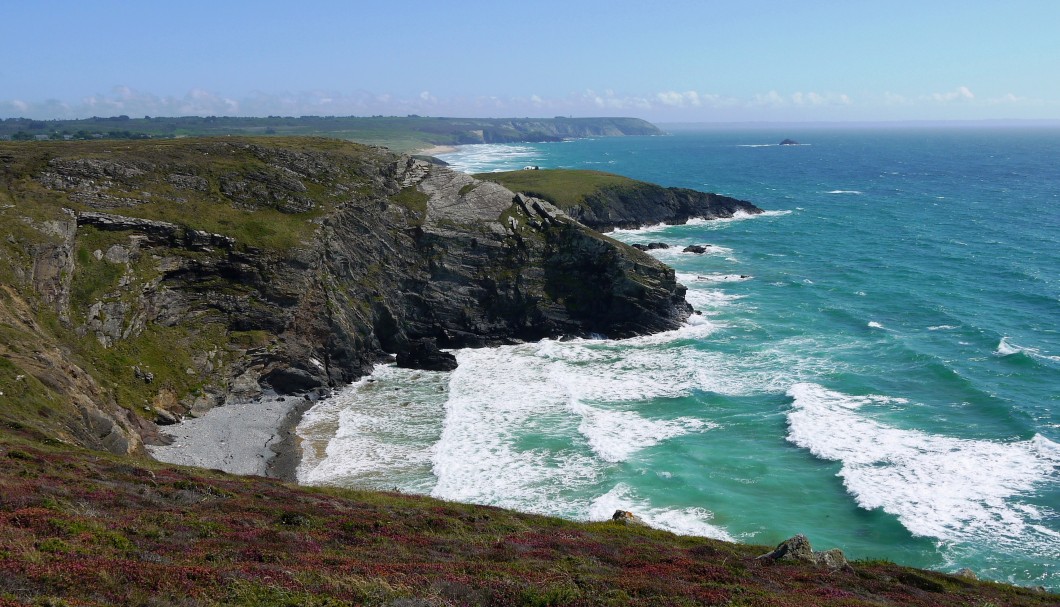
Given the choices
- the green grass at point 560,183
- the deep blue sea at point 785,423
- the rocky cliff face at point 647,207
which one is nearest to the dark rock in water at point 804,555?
the deep blue sea at point 785,423

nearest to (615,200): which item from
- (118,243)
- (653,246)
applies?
(653,246)

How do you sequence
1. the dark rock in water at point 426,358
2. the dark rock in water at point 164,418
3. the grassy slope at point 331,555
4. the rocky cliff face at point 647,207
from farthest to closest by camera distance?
the rocky cliff face at point 647,207
the dark rock in water at point 426,358
the dark rock in water at point 164,418
the grassy slope at point 331,555

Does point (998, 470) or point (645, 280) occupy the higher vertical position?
point (645, 280)

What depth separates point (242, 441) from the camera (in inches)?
1667

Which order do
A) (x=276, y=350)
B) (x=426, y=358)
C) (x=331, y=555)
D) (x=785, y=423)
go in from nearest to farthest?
(x=331, y=555), (x=785, y=423), (x=276, y=350), (x=426, y=358)

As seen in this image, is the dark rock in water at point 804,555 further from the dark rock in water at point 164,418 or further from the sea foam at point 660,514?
the dark rock in water at point 164,418

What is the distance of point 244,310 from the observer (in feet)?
168

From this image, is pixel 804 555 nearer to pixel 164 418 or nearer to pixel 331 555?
pixel 331 555

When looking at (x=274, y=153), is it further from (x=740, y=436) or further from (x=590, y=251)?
(x=740, y=436)

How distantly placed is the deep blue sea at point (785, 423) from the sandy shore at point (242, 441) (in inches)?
51.6

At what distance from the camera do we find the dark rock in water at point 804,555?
2358cm

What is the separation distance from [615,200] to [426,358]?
6633 centimetres

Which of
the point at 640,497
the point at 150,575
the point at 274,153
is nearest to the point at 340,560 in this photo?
the point at 150,575

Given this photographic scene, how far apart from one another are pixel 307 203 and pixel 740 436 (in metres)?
41.3
